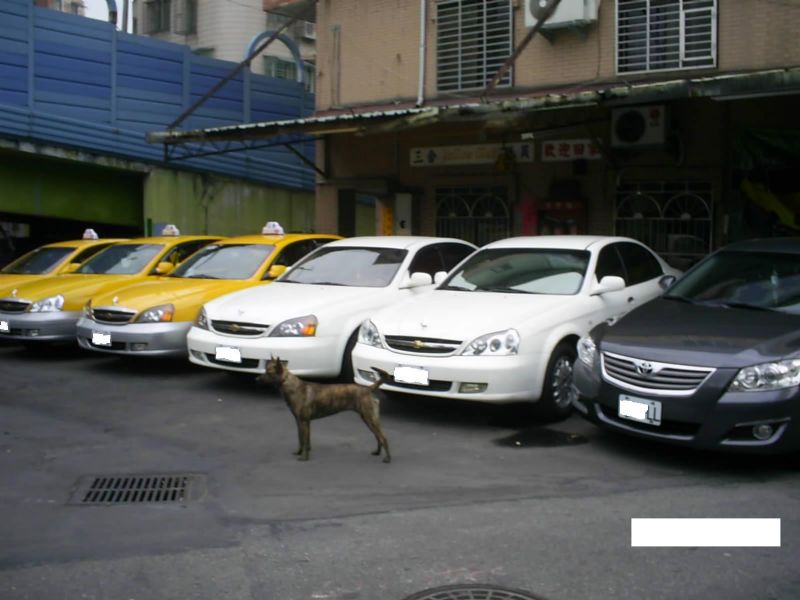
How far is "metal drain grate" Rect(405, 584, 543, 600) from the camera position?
13.6 feet

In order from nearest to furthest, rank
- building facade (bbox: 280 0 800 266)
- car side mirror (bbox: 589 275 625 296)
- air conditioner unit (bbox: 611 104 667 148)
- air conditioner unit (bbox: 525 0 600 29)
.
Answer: car side mirror (bbox: 589 275 625 296)
building facade (bbox: 280 0 800 266)
air conditioner unit (bbox: 611 104 667 148)
air conditioner unit (bbox: 525 0 600 29)

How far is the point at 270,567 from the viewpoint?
14.8ft

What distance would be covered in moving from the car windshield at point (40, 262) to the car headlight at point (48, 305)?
2.05 m

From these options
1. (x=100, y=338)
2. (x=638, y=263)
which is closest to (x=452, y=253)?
(x=638, y=263)

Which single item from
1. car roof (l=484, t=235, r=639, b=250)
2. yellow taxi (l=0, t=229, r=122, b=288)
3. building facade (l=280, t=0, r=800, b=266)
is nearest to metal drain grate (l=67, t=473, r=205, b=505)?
car roof (l=484, t=235, r=639, b=250)

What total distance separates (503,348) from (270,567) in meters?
3.25

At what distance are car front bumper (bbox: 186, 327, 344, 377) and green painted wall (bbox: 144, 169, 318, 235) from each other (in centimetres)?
1105

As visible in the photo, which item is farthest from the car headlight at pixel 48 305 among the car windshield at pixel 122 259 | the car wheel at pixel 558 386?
the car wheel at pixel 558 386

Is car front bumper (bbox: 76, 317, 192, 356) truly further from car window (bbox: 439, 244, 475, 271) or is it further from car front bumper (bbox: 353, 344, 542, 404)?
car front bumper (bbox: 353, 344, 542, 404)

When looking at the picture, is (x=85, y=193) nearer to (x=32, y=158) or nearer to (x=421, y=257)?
(x=32, y=158)

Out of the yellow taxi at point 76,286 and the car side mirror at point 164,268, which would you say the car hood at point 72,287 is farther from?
the car side mirror at point 164,268

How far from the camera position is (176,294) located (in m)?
9.97

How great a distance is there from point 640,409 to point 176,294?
219 inches

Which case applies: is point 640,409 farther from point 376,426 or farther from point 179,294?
point 179,294
